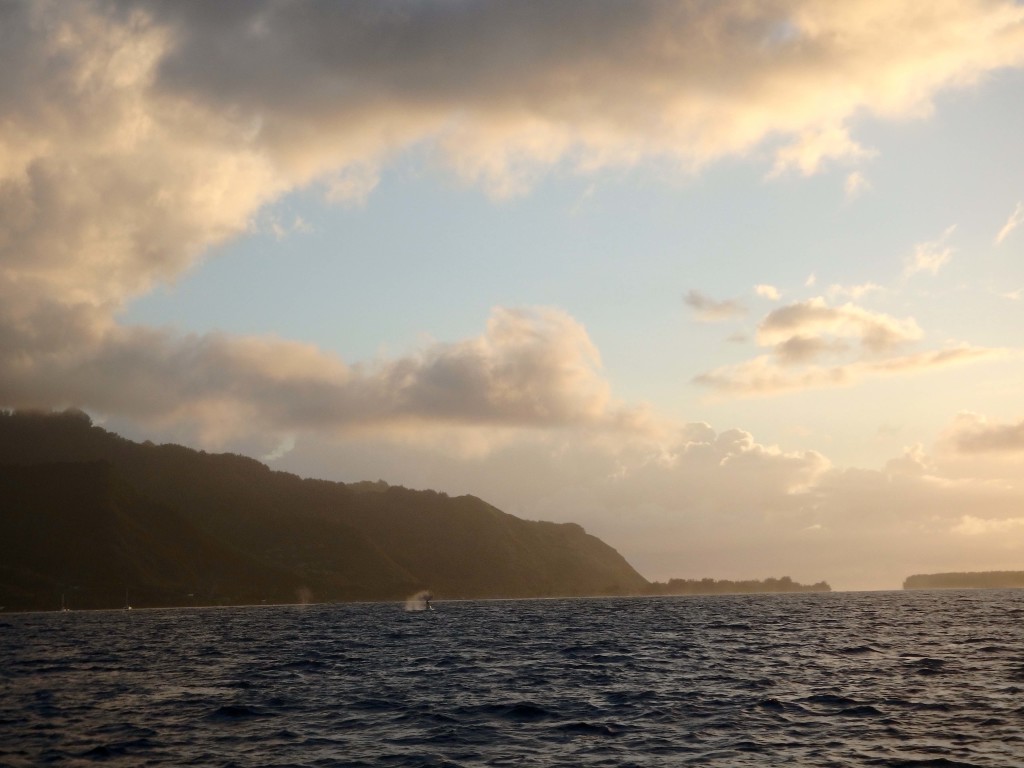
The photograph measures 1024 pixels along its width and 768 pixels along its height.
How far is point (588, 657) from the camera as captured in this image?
85812mm

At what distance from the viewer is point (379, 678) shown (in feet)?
223

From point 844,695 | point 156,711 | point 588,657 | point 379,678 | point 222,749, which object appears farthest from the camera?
point 588,657

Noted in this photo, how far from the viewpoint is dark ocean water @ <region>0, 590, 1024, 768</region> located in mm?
38719

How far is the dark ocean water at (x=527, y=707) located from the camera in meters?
38.7

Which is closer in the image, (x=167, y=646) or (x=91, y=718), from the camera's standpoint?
(x=91, y=718)

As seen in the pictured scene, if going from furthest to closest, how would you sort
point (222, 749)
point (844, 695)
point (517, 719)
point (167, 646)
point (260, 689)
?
point (167, 646), point (260, 689), point (844, 695), point (517, 719), point (222, 749)

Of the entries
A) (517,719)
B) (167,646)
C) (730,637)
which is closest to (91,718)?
(517,719)

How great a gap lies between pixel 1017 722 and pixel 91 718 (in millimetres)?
48113

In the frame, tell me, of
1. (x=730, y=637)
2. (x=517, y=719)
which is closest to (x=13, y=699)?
(x=517, y=719)

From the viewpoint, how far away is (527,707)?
51.4 meters

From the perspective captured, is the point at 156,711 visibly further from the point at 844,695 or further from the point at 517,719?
the point at 844,695

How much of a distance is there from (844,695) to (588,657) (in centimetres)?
3410

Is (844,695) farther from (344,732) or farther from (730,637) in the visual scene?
(730,637)

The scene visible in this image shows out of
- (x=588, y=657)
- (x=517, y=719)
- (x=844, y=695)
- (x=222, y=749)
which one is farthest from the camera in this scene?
(x=588, y=657)
